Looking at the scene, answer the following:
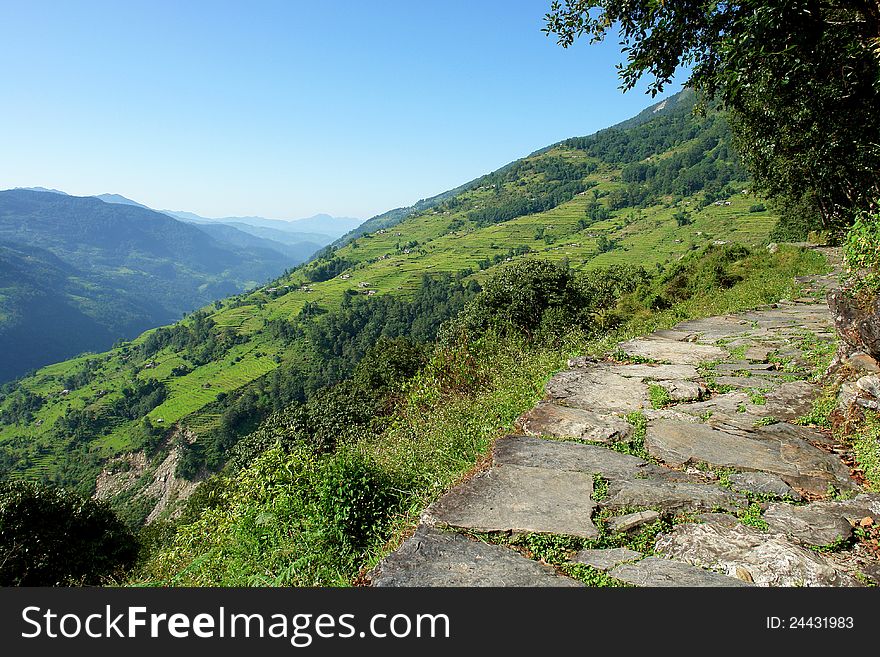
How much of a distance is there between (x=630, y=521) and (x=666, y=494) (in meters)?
0.49

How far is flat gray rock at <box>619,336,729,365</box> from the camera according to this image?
7371 millimetres

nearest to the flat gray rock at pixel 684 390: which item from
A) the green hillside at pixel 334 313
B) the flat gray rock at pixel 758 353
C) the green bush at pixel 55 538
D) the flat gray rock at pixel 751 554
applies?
the flat gray rock at pixel 758 353

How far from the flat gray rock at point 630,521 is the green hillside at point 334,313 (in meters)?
54.1

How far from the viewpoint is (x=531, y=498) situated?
3926 millimetres

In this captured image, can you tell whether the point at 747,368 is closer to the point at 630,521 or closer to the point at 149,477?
the point at 630,521

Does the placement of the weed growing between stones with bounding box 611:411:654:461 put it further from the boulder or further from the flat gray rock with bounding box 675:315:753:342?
the flat gray rock with bounding box 675:315:753:342

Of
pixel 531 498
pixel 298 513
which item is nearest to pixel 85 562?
pixel 298 513

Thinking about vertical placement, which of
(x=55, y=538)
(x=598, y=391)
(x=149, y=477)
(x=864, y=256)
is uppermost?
(x=864, y=256)

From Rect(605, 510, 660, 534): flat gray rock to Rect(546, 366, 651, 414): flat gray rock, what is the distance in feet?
6.92

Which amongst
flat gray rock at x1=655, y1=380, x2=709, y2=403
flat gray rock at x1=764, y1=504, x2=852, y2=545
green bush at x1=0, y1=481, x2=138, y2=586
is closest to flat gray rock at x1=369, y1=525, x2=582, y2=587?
flat gray rock at x1=764, y1=504, x2=852, y2=545

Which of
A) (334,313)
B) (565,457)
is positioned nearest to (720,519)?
(565,457)

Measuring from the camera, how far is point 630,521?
3.50 m

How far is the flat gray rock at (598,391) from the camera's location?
5773mm

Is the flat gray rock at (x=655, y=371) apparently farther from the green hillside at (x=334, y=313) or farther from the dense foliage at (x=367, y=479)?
the green hillside at (x=334, y=313)
